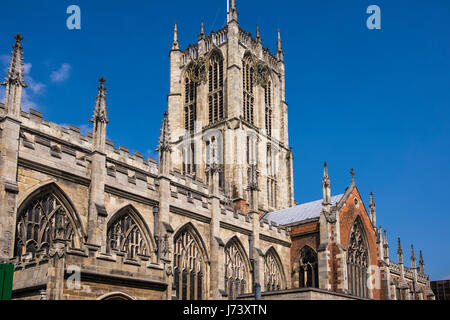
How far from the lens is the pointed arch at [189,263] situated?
28.1 meters

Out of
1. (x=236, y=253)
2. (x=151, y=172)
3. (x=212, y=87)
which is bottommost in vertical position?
(x=236, y=253)

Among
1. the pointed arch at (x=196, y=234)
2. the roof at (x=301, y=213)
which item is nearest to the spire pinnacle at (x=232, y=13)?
the roof at (x=301, y=213)

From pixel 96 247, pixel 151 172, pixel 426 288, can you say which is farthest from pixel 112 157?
pixel 426 288

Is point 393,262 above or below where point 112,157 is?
below

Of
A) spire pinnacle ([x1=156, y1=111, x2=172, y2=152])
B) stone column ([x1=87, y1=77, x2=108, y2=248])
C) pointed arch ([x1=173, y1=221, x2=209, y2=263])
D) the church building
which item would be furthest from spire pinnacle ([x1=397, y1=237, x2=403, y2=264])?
stone column ([x1=87, y1=77, x2=108, y2=248])

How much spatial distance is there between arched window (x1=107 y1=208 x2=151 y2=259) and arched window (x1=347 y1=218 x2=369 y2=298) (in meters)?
15.4

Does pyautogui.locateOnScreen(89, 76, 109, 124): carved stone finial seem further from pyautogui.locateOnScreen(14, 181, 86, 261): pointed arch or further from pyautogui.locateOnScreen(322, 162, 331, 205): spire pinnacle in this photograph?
pyautogui.locateOnScreen(322, 162, 331, 205): spire pinnacle

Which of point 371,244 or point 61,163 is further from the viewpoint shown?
point 371,244

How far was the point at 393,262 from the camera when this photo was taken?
49.6 m

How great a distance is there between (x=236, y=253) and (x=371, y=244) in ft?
37.4

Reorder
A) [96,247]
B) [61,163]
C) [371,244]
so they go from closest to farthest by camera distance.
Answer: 1. [96,247]
2. [61,163]
3. [371,244]

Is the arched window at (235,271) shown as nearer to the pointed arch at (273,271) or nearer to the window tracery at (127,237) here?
the pointed arch at (273,271)

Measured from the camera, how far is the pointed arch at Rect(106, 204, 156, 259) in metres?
25.2

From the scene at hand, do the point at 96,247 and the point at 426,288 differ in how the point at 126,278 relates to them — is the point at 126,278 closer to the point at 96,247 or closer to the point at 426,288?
the point at 96,247
